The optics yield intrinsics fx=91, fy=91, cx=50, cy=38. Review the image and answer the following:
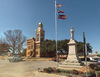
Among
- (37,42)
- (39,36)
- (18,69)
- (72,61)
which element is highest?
(39,36)

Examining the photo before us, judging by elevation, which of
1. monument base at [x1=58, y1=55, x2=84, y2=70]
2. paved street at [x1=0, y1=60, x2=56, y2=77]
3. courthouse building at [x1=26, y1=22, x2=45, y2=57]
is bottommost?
paved street at [x1=0, y1=60, x2=56, y2=77]

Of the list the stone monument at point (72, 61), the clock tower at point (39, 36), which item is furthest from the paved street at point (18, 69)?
the clock tower at point (39, 36)

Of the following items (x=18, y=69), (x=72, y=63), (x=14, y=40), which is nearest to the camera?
(x=72, y=63)

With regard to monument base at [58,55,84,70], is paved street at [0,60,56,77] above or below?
below

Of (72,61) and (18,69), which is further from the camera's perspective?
(18,69)

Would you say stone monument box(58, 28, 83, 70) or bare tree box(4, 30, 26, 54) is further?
bare tree box(4, 30, 26, 54)

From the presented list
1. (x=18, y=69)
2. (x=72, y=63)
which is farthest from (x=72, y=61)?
(x=18, y=69)

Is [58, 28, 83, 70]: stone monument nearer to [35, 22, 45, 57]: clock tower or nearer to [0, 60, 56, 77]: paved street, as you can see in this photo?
[0, 60, 56, 77]: paved street

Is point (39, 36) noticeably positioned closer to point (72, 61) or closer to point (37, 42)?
point (37, 42)

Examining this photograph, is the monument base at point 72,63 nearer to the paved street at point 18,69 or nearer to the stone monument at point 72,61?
the stone monument at point 72,61

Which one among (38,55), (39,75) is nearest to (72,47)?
(39,75)

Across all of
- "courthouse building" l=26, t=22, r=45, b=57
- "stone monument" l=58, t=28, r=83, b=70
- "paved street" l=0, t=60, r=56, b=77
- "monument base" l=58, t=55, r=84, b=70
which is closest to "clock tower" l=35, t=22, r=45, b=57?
"courthouse building" l=26, t=22, r=45, b=57

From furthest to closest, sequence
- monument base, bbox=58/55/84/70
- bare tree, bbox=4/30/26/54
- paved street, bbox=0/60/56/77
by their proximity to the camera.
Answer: bare tree, bbox=4/30/26/54
monument base, bbox=58/55/84/70
paved street, bbox=0/60/56/77

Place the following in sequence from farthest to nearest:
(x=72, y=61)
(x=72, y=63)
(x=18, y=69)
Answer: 1. (x=18, y=69)
2. (x=72, y=61)
3. (x=72, y=63)
